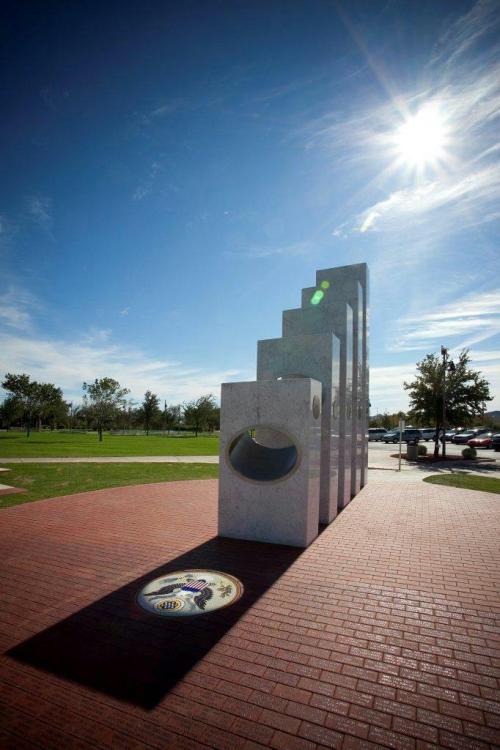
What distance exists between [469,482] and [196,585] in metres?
13.5

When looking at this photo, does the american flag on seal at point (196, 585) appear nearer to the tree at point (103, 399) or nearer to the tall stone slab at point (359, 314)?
the tall stone slab at point (359, 314)

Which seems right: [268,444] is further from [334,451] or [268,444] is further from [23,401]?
[23,401]

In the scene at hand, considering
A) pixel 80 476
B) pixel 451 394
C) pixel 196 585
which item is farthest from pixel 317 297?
pixel 451 394

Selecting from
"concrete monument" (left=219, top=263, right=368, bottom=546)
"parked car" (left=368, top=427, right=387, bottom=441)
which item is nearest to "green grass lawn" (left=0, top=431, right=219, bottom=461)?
"concrete monument" (left=219, top=263, right=368, bottom=546)

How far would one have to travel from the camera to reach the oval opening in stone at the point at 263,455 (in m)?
8.29

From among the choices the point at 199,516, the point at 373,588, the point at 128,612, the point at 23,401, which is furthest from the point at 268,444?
the point at 23,401

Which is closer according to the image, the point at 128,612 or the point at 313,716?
the point at 313,716

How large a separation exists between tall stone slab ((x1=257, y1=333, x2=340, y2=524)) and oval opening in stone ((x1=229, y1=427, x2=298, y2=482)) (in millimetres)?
982

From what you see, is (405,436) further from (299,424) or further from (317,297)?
(299,424)

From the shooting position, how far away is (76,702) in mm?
3264

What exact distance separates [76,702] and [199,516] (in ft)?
21.1

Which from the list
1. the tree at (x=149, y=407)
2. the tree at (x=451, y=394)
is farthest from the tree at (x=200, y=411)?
the tree at (x=451, y=394)

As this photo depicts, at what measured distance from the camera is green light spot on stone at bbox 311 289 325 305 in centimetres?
→ 1157

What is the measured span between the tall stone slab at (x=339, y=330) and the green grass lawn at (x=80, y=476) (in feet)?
24.1
